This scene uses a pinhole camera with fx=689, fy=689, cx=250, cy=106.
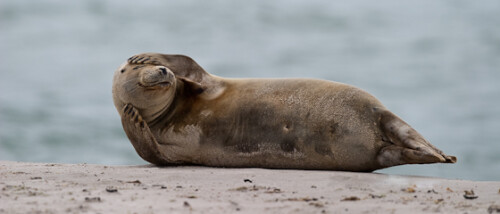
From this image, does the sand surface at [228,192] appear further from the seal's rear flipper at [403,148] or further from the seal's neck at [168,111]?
the seal's neck at [168,111]

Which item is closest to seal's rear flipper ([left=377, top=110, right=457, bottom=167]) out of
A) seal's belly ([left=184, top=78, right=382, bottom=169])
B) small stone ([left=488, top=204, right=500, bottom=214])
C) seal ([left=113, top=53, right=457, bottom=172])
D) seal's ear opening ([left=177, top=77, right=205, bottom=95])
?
seal ([left=113, top=53, right=457, bottom=172])

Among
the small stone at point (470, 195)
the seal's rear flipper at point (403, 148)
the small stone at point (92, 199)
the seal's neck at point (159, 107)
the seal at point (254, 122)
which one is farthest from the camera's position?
the seal's neck at point (159, 107)

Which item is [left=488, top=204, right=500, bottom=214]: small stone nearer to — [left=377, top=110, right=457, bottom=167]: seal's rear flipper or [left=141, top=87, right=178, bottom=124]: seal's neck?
[left=377, top=110, right=457, bottom=167]: seal's rear flipper

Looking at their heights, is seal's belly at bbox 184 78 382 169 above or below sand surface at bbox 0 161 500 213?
above

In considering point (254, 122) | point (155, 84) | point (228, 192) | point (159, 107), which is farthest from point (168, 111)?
point (228, 192)

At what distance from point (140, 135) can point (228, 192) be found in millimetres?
1786

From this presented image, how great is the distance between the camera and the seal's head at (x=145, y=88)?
578 cm

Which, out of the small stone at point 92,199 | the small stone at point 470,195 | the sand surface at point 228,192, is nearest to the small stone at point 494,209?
the sand surface at point 228,192

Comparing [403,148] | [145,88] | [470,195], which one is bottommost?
[470,195]

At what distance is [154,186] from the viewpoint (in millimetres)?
4496

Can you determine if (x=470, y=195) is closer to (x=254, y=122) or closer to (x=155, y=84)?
(x=254, y=122)

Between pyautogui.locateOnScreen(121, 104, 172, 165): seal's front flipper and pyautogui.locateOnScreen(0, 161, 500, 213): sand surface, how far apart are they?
0.91 ft

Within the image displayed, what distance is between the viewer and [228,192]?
4.25 m

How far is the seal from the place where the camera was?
5.46m
